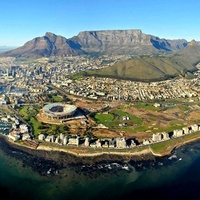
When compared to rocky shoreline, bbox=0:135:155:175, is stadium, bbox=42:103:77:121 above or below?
above

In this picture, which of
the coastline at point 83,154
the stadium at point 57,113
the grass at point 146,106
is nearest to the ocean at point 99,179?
the coastline at point 83,154

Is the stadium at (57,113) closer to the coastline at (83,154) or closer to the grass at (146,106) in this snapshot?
the coastline at (83,154)

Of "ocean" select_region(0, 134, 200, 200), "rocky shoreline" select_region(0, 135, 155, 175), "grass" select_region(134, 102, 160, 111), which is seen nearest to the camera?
"ocean" select_region(0, 134, 200, 200)

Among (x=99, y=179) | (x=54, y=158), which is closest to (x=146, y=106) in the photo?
(x=54, y=158)

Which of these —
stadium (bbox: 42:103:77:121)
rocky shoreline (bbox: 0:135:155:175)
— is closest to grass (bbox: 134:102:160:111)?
stadium (bbox: 42:103:77:121)

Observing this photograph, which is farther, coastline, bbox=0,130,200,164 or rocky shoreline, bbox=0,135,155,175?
coastline, bbox=0,130,200,164

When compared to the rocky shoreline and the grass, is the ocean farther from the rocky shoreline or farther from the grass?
the grass

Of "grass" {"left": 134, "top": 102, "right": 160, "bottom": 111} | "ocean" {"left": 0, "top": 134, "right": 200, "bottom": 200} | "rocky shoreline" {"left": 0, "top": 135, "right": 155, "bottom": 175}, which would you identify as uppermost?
"grass" {"left": 134, "top": 102, "right": 160, "bottom": 111}

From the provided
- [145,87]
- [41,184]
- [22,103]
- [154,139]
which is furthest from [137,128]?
[145,87]
